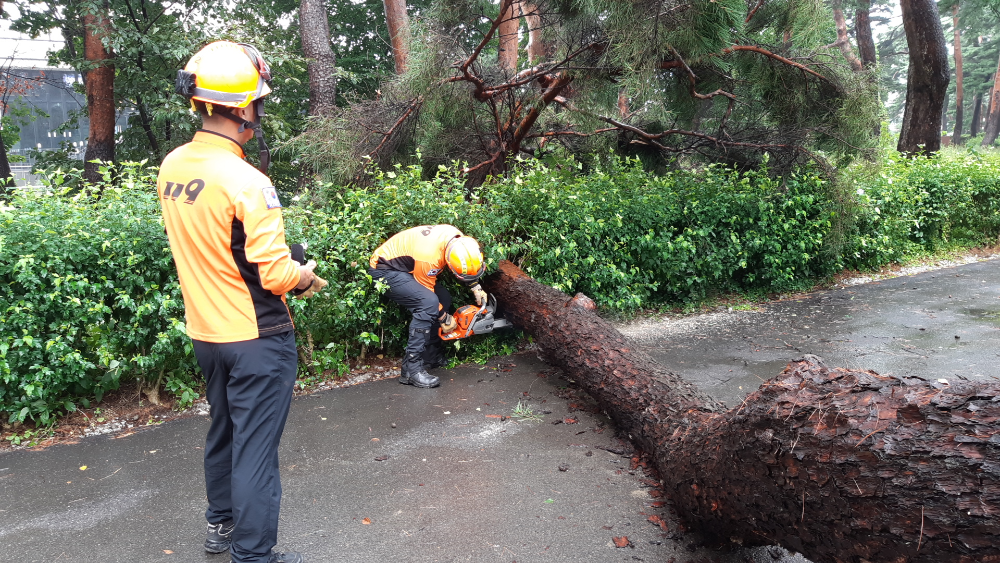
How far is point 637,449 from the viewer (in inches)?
152

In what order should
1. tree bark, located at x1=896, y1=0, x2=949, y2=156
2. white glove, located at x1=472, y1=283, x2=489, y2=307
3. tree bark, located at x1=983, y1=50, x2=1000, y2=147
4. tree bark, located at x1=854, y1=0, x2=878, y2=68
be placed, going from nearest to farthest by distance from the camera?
white glove, located at x1=472, y1=283, x2=489, y2=307, tree bark, located at x1=896, y1=0, x2=949, y2=156, tree bark, located at x1=854, y1=0, x2=878, y2=68, tree bark, located at x1=983, y1=50, x2=1000, y2=147

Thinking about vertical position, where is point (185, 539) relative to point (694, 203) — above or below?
below

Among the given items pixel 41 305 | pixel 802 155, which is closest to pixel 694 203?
A: pixel 802 155

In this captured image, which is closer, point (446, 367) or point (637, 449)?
point (637, 449)

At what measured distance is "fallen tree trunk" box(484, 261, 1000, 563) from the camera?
1791 millimetres

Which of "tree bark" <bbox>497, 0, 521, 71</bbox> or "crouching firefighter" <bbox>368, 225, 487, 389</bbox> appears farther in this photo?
"tree bark" <bbox>497, 0, 521, 71</bbox>

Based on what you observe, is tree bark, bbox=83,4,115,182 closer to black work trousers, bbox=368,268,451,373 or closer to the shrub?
the shrub

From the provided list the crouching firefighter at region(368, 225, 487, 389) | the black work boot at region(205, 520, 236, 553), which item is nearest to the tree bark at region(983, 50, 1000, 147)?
the crouching firefighter at region(368, 225, 487, 389)

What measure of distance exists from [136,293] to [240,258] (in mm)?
2437

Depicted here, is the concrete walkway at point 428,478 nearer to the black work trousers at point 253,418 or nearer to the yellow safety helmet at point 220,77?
the black work trousers at point 253,418

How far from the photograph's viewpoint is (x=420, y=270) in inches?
199

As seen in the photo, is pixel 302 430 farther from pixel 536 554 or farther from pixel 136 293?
pixel 536 554

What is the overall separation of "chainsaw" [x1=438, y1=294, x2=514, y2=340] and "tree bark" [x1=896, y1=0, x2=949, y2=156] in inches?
419

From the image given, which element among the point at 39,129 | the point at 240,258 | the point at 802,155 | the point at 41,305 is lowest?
the point at 41,305
